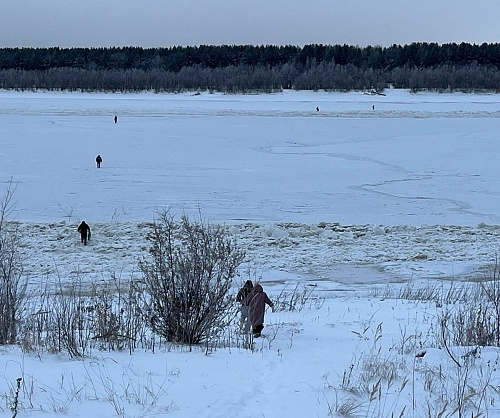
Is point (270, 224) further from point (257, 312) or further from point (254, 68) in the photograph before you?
point (254, 68)

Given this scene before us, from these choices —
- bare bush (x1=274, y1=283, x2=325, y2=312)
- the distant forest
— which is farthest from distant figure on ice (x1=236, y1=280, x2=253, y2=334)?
the distant forest

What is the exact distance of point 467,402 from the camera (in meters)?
4.57

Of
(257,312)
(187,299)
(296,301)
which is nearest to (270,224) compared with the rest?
(296,301)

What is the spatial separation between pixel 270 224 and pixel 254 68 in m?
113

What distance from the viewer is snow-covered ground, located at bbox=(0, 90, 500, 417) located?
4754 millimetres

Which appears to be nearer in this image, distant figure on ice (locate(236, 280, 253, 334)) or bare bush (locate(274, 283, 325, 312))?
distant figure on ice (locate(236, 280, 253, 334))

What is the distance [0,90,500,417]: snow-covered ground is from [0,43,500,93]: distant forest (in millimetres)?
62682

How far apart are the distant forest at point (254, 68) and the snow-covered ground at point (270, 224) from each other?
2468 inches

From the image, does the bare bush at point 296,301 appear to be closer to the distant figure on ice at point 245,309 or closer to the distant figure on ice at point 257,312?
the distant figure on ice at point 245,309

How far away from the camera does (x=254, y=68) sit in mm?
126562

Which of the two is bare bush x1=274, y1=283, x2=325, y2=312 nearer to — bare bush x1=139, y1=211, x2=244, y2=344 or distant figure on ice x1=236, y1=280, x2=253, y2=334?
distant figure on ice x1=236, y1=280, x2=253, y2=334

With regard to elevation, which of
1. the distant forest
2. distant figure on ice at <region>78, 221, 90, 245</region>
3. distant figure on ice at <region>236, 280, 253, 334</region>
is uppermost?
the distant forest

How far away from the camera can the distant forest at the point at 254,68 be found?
346ft

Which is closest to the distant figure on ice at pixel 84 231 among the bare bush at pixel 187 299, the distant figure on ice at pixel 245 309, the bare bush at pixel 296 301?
the bare bush at pixel 296 301
